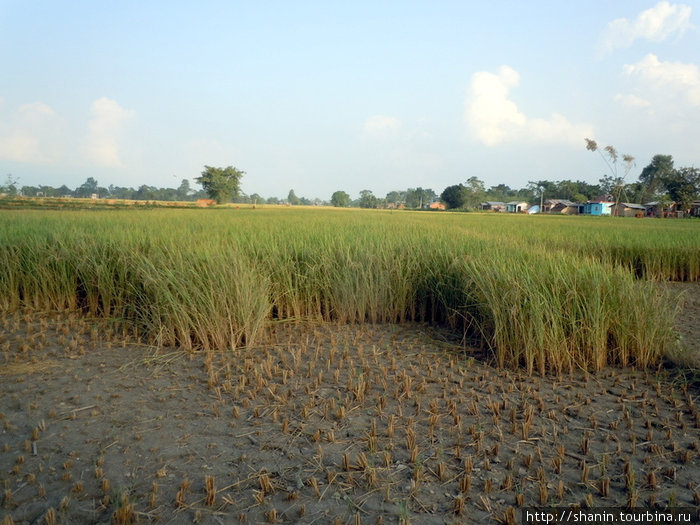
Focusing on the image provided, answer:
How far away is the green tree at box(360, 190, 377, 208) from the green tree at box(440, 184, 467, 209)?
26.4 m

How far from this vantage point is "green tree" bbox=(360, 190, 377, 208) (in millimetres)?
92463

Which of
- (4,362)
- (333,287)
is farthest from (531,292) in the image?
(4,362)

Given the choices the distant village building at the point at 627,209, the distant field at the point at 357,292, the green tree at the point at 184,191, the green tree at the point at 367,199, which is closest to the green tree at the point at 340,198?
the green tree at the point at 367,199

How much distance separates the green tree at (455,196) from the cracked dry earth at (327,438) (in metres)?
63.5

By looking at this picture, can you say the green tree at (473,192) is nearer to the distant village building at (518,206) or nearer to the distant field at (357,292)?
the distant village building at (518,206)

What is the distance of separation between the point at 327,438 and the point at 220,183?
56.9 metres

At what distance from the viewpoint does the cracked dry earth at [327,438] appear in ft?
5.55

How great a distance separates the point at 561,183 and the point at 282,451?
7610 cm

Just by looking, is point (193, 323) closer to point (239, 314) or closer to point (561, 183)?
point (239, 314)

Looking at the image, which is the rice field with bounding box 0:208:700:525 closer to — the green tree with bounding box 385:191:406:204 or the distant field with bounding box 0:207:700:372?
the distant field with bounding box 0:207:700:372

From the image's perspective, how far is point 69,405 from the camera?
8.21 feet

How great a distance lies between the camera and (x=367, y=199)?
313 ft

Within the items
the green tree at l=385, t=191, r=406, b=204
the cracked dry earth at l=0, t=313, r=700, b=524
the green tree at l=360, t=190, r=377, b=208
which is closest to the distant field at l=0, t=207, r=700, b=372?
the cracked dry earth at l=0, t=313, r=700, b=524

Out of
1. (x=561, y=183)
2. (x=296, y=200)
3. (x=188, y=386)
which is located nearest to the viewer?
(x=188, y=386)
